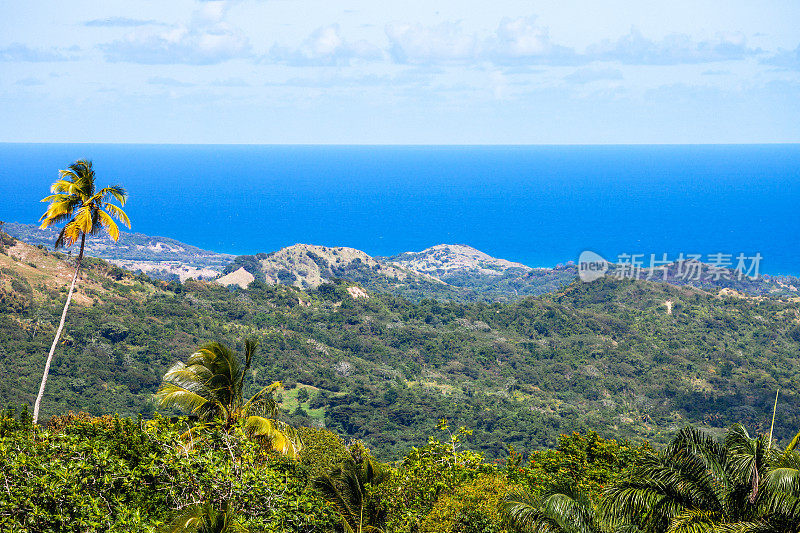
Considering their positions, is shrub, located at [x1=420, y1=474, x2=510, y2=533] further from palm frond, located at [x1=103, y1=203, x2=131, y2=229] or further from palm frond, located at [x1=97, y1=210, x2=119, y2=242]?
palm frond, located at [x1=103, y1=203, x2=131, y2=229]

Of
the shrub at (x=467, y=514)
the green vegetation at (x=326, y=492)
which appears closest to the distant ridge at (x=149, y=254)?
the green vegetation at (x=326, y=492)

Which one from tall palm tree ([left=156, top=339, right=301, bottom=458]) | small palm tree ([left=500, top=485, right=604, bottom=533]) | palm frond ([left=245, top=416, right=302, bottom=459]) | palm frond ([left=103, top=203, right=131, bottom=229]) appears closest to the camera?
small palm tree ([left=500, top=485, right=604, bottom=533])

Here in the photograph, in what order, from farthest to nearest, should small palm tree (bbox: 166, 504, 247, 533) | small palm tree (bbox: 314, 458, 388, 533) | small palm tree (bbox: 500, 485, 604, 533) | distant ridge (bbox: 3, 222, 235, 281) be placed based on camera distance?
distant ridge (bbox: 3, 222, 235, 281)
small palm tree (bbox: 314, 458, 388, 533)
small palm tree (bbox: 500, 485, 604, 533)
small palm tree (bbox: 166, 504, 247, 533)

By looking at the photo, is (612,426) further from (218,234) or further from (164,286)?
(218,234)

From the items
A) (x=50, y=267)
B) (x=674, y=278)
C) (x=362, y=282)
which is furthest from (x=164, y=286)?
(x=674, y=278)

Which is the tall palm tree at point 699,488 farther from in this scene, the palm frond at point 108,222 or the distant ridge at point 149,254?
the distant ridge at point 149,254

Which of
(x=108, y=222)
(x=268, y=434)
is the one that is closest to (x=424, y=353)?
(x=108, y=222)

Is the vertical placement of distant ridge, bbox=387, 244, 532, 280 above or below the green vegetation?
below

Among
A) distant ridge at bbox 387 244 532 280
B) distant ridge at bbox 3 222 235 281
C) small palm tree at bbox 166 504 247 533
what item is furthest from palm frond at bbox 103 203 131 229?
distant ridge at bbox 387 244 532 280
